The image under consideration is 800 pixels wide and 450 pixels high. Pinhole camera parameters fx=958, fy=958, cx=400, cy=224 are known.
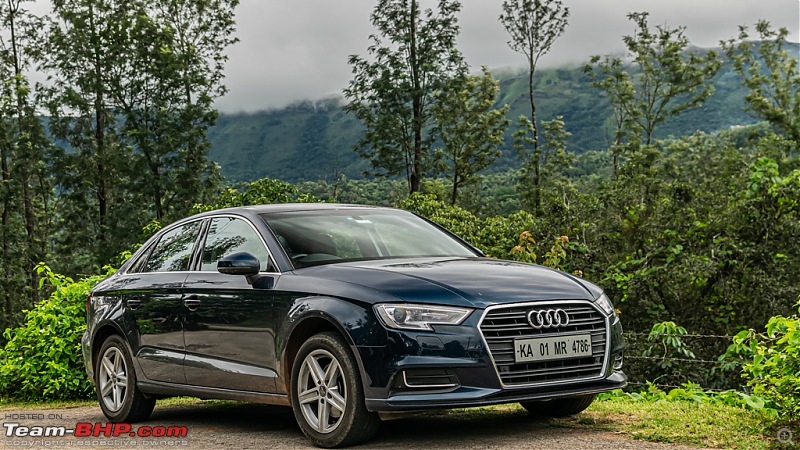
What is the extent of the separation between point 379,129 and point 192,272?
37.9 m

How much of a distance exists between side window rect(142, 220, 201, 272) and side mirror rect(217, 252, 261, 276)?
116cm

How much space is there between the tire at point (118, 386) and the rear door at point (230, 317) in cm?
110

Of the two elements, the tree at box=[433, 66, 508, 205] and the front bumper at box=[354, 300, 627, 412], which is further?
the tree at box=[433, 66, 508, 205]

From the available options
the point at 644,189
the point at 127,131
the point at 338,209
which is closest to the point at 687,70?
the point at 127,131

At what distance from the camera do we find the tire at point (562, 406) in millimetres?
6996

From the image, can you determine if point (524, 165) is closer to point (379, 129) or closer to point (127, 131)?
point (379, 129)

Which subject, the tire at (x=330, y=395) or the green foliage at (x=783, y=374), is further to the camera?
the green foliage at (x=783, y=374)

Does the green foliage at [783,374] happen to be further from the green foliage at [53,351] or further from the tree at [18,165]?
the tree at [18,165]

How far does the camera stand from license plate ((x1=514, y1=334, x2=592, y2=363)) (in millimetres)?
5836

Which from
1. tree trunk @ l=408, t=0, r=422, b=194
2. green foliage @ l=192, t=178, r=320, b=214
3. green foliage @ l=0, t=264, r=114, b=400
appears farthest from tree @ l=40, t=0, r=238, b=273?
green foliage @ l=0, t=264, r=114, b=400

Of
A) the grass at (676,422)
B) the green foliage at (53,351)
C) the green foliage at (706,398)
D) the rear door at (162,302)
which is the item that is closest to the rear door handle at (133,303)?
the rear door at (162,302)

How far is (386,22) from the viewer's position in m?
46.2

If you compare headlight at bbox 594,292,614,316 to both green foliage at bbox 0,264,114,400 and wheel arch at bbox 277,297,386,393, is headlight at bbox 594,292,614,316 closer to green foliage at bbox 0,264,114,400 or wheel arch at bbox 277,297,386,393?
wheel arch at bbox 277,297,386,393

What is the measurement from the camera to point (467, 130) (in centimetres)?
→ 5266
